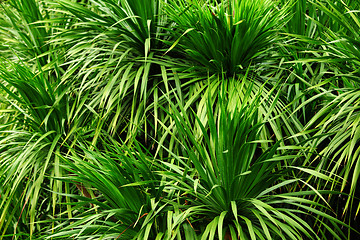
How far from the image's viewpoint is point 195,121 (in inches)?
81.2

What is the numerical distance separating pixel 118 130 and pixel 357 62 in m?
1.39

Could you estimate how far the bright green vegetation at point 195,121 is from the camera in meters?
1.72

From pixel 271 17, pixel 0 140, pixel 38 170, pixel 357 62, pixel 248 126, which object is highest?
pixel 271 17

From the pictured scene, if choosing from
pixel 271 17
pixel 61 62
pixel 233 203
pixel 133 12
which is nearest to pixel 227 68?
pixel 271 17

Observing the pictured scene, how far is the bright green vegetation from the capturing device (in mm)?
1723

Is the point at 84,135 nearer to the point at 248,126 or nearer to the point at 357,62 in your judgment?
the point at 248,126

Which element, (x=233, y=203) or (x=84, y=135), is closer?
(x=233, y=203)

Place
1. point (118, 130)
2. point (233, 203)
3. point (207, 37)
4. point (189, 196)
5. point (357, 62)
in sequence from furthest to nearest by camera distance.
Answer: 1. point (118, 130)
2. point (207, 37)
3. point (189, 196)
4. point (357, 62)
5. point (233, 203)

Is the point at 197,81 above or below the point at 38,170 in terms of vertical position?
above

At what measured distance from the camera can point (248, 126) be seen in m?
1.68

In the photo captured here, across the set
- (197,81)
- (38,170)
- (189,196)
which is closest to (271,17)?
(197,81)

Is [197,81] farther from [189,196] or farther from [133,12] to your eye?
[189,196]

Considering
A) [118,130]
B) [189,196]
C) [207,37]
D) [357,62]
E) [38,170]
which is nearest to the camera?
[357,62]

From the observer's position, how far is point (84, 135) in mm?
2402
